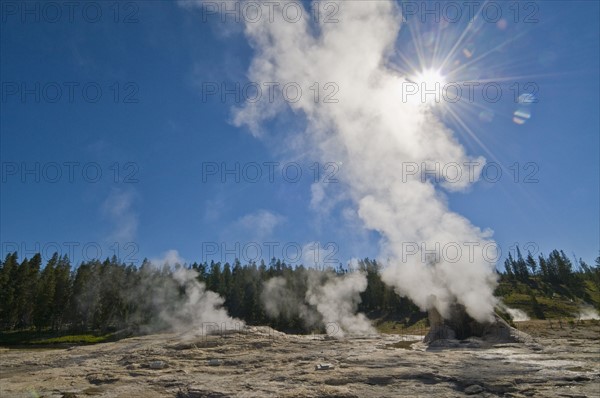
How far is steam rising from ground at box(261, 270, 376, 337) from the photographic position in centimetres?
7062

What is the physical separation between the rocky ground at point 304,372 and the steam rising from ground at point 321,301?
34.2 m

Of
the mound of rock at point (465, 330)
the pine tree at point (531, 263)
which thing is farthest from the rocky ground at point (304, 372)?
the pine tree at point (531, 263)

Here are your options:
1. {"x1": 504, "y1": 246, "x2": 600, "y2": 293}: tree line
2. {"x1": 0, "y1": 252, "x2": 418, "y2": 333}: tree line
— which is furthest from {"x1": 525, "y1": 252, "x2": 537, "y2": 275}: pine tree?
{"x1": 0, "y1": 252, "x2": 418, "y2": 333}: tree line

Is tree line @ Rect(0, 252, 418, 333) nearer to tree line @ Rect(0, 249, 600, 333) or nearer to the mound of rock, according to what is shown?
tree line @ Rect(0, 249, 600, 333)

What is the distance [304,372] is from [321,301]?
5819cm

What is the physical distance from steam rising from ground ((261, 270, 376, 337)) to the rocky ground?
112 ft

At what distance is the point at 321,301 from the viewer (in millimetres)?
77500

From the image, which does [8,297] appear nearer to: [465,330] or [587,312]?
[465,330]

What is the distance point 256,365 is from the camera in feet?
83.7

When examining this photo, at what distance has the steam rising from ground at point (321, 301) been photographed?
232 ft

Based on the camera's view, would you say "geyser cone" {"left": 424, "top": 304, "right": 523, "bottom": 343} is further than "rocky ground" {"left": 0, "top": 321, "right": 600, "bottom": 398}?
Yes

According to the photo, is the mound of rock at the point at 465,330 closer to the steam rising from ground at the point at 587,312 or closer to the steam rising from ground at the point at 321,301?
the steam rising from ground at the point at 321,301

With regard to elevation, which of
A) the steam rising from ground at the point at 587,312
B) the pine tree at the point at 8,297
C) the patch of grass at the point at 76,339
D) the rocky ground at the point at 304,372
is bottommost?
the patch of grass at the point at 76,339

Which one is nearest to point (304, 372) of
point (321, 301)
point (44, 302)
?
point (321, 301)
